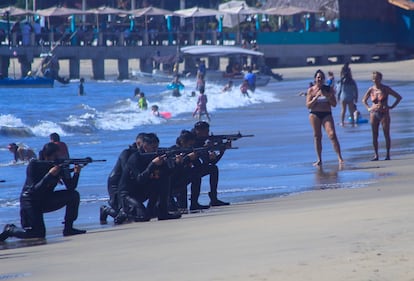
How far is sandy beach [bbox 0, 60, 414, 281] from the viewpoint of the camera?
22.8 feet

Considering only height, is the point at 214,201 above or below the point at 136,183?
below

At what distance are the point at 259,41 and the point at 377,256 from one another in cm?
5457

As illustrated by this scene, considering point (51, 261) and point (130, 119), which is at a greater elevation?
point (51, 261)

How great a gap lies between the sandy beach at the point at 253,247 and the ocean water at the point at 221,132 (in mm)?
1777

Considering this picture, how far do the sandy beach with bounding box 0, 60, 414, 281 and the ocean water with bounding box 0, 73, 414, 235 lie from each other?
178 cm

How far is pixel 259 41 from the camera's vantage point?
61250 millimetres

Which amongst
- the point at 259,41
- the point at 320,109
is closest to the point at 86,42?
the point at 259,41

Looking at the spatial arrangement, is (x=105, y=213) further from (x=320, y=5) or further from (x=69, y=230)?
(x=320, y=5)

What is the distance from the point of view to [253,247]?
802 centimetres

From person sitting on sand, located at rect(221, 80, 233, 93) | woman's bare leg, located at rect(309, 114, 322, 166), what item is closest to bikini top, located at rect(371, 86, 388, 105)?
woman's bare leg, located at rect(309, 114, 322, 166)

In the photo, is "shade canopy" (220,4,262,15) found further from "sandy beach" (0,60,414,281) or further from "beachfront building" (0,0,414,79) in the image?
"sandy beach" (0,60,414,281)

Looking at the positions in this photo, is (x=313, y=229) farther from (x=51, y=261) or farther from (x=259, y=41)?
(x=259, y=41)

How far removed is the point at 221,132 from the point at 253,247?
1788 centimetres

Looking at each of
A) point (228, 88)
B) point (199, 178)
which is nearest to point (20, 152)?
point (199, 178)
